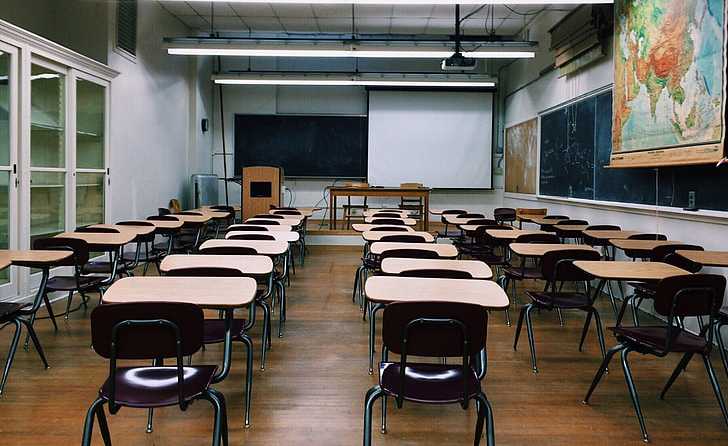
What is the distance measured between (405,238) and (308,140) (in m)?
7.80

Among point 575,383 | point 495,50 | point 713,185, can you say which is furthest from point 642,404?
point 495,50

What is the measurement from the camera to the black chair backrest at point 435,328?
6.39ft

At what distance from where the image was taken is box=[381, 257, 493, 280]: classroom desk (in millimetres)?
3005

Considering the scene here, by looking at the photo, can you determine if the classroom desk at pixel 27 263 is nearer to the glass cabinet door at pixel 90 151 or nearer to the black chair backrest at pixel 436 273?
the black chair backrest at pixel 436 273

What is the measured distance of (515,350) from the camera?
3926mm

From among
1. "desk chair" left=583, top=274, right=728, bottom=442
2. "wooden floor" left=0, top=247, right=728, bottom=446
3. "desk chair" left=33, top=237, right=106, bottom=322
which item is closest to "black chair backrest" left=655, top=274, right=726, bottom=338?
"desk chair" left=583, top=274, right=728, bottom=442

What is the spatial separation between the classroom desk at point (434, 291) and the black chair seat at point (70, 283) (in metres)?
2.58

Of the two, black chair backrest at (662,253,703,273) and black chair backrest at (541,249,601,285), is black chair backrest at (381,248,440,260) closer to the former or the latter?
black chair backrest at (541,249,601,285)

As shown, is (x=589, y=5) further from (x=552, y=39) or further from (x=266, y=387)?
(x=266, y=387)

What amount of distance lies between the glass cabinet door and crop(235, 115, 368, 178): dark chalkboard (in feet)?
16.9

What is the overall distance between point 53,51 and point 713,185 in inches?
244

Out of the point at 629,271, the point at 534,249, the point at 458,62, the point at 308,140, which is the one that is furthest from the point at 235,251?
the point at 308,140

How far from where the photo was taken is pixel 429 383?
2.15 meters

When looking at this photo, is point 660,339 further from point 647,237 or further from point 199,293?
point 647,237
